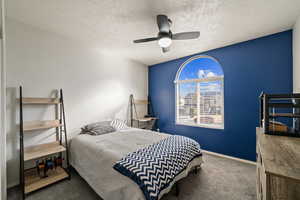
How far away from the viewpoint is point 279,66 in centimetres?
238

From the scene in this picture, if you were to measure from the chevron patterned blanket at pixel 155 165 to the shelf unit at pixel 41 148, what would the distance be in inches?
54.3

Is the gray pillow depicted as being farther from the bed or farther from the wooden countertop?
the wooden countertop

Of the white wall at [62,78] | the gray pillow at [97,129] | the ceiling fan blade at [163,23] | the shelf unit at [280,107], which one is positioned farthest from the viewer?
the gray pillow at [97,129]

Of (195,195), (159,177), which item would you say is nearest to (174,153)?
(159,177)

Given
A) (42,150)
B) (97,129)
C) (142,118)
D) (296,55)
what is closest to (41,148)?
(42,150)

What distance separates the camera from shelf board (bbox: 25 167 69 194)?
6.20ft

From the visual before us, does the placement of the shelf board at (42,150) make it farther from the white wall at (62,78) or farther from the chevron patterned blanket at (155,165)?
the chevron patterned blanket at (155,165)

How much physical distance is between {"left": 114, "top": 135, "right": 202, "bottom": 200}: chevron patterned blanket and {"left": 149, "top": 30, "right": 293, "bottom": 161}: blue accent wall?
1500mm

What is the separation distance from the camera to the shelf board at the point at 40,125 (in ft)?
6.85

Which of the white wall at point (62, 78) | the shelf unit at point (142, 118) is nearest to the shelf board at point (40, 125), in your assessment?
the white wall at point (62, 78)

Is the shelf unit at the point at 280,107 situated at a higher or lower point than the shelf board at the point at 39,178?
higher

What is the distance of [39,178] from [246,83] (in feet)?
13.9

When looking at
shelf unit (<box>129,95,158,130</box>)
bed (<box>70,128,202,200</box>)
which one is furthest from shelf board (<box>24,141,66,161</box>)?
shelf unit (<box>129,95,158,130</box>)

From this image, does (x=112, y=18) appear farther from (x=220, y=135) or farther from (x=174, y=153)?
(x=220, y=135)
